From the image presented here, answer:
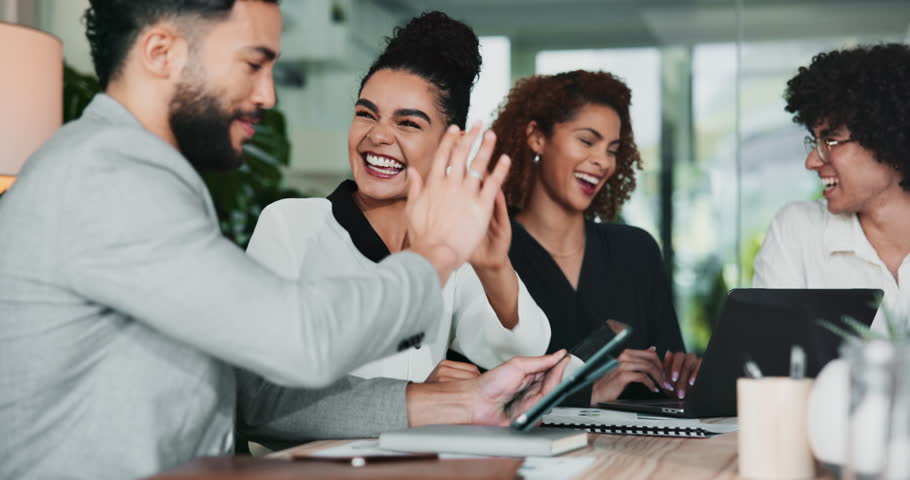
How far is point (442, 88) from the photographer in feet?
7.07

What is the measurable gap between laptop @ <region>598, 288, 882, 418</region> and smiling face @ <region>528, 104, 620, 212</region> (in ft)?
4.76

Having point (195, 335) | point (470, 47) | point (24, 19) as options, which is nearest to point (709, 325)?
point (470, 47)

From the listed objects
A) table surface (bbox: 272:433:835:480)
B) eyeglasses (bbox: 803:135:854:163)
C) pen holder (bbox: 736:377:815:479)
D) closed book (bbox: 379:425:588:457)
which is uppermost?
eyeglasses (bbox: 803:135:854:163)

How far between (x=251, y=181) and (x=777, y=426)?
160 inches

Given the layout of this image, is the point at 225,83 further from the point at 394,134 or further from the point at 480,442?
the point at 394,134

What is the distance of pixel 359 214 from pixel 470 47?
514 millimetres

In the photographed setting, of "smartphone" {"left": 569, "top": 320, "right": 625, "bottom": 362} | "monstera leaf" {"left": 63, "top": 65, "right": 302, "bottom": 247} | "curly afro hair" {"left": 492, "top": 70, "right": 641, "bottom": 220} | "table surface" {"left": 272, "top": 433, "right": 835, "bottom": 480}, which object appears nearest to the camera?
"table surface" {"left": 272, "top": 433, "right": 835, "bottom": 480}

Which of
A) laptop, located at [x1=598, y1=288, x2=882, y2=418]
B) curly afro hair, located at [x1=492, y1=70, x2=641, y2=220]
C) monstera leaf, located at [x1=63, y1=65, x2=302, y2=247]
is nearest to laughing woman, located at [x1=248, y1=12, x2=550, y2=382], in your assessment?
laptop, located at [x1=598, y1=288, x2=882, y2=418]

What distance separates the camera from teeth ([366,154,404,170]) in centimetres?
211

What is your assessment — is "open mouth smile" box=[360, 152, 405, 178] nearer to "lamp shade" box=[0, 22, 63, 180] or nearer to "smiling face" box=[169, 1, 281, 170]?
"smiling face" box=[169, 1, 281, 170]

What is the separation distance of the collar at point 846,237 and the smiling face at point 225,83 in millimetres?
1852

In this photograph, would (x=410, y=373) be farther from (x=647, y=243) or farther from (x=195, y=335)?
(x=647, y=243)

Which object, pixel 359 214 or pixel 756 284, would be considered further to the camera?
pixel 756 284

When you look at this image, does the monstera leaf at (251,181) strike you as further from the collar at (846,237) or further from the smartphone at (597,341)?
the smartphone at (597,341)
